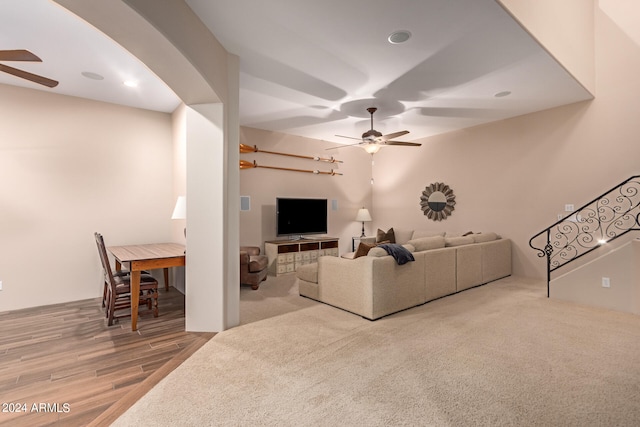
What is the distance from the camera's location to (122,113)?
190 inches

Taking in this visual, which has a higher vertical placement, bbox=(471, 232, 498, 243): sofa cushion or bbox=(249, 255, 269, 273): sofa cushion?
bbox=(471, 232, 498, 243): sofa cushion

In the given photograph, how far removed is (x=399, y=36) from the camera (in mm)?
3084

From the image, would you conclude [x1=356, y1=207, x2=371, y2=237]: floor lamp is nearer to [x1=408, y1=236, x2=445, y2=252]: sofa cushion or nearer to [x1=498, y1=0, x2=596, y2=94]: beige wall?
[x1=408, y1=236, x2=445, y2=252]: sofa cushion

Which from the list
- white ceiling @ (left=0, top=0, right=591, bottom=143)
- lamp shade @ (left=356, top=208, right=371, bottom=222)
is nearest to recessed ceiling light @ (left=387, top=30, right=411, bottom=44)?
white ceiling @ (left=0, top=0, right=591, bottom=143)

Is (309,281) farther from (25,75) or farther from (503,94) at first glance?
(503,94)

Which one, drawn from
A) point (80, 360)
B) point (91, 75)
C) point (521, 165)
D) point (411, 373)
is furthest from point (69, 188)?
point (521, 165)

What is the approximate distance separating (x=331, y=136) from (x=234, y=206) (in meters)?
4.30

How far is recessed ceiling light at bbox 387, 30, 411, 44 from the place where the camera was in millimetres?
3016

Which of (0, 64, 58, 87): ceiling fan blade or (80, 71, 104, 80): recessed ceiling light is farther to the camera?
(80, 71, 104, 80): recessed ceiling light

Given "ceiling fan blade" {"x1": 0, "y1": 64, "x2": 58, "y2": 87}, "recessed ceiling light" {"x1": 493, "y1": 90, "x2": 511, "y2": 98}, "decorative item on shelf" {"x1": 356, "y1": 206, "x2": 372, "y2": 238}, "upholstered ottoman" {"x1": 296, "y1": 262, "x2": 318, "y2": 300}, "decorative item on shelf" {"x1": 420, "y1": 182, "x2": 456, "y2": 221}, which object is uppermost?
"recessed ceiling light" {"x1": 493, "y1": 90, "x2": 511, "y2": 98}

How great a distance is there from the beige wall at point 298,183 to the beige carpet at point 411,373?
300 cm

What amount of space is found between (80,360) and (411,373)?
2825mm

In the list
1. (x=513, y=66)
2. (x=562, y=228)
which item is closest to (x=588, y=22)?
(x=513, y=66)

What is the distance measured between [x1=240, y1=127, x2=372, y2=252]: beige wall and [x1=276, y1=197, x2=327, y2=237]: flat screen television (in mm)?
232
